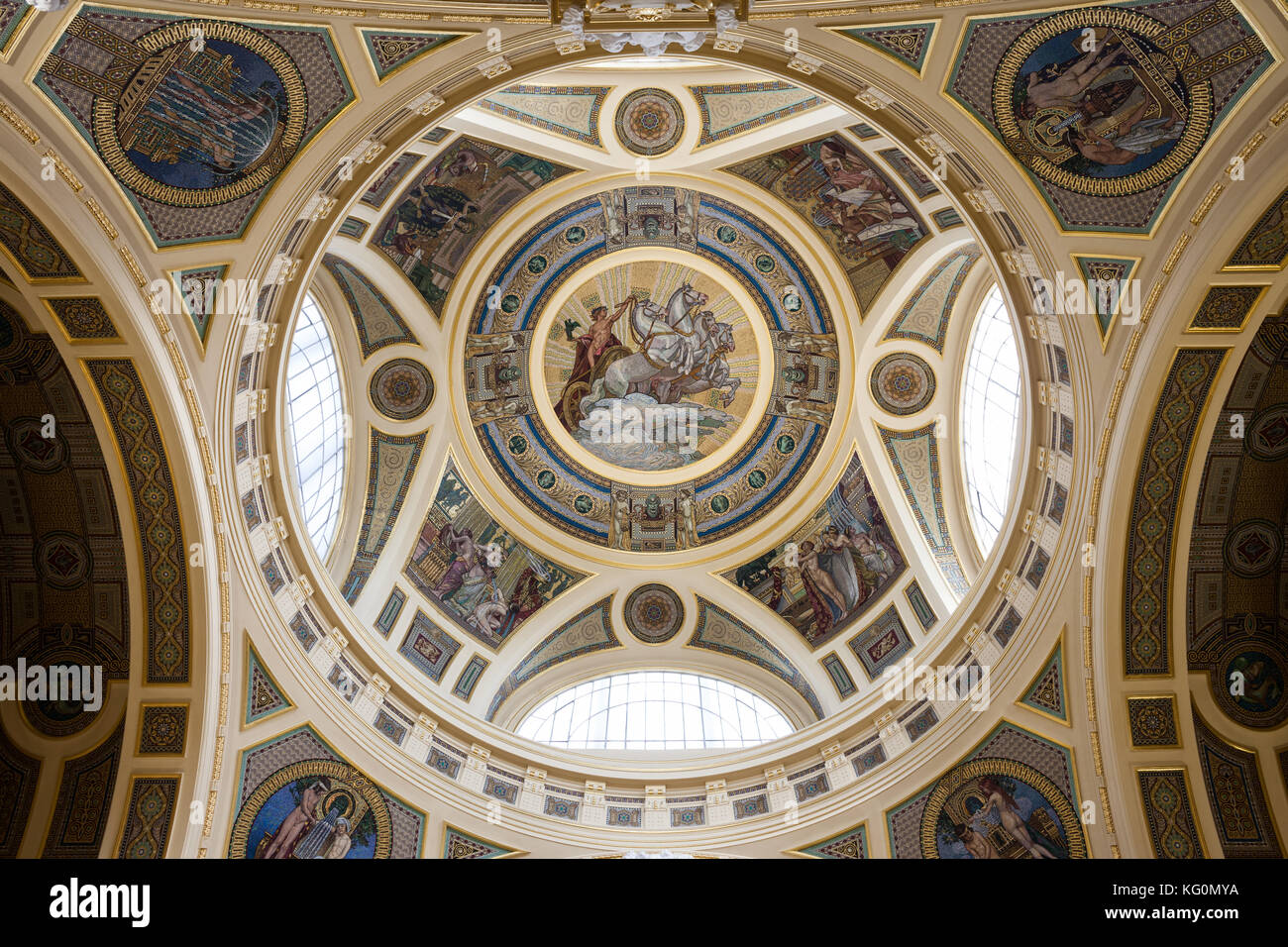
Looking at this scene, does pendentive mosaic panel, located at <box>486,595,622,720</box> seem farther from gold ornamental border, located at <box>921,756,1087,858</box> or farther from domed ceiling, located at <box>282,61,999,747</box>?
gold ornamental border, located at <box>921,756,1087,858</box>

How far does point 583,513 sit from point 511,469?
203 centimetres

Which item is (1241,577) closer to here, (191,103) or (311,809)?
(311,809)

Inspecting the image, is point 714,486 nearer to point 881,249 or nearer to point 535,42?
point 881,249

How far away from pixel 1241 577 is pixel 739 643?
11.8 meters

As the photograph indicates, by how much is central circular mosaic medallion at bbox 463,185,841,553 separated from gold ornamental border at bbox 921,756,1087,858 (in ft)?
29.7

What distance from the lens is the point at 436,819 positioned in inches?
671

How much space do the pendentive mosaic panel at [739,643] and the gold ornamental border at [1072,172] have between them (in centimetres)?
1322

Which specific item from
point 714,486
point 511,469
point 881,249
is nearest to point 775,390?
point 714,486

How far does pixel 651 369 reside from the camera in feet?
79.9

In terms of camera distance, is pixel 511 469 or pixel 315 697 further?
pixel 511 469

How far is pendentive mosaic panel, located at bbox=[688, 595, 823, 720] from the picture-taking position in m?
23.3

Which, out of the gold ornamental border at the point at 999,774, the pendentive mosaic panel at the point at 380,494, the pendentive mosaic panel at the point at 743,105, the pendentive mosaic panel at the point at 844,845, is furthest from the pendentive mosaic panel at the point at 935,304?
the pendentive mosaic panel at the point at 380,494

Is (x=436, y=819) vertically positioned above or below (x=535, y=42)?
below

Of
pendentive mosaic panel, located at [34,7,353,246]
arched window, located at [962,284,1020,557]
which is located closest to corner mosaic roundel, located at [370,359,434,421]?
pendentive mosaic panel, located at [34,7,353,246]
